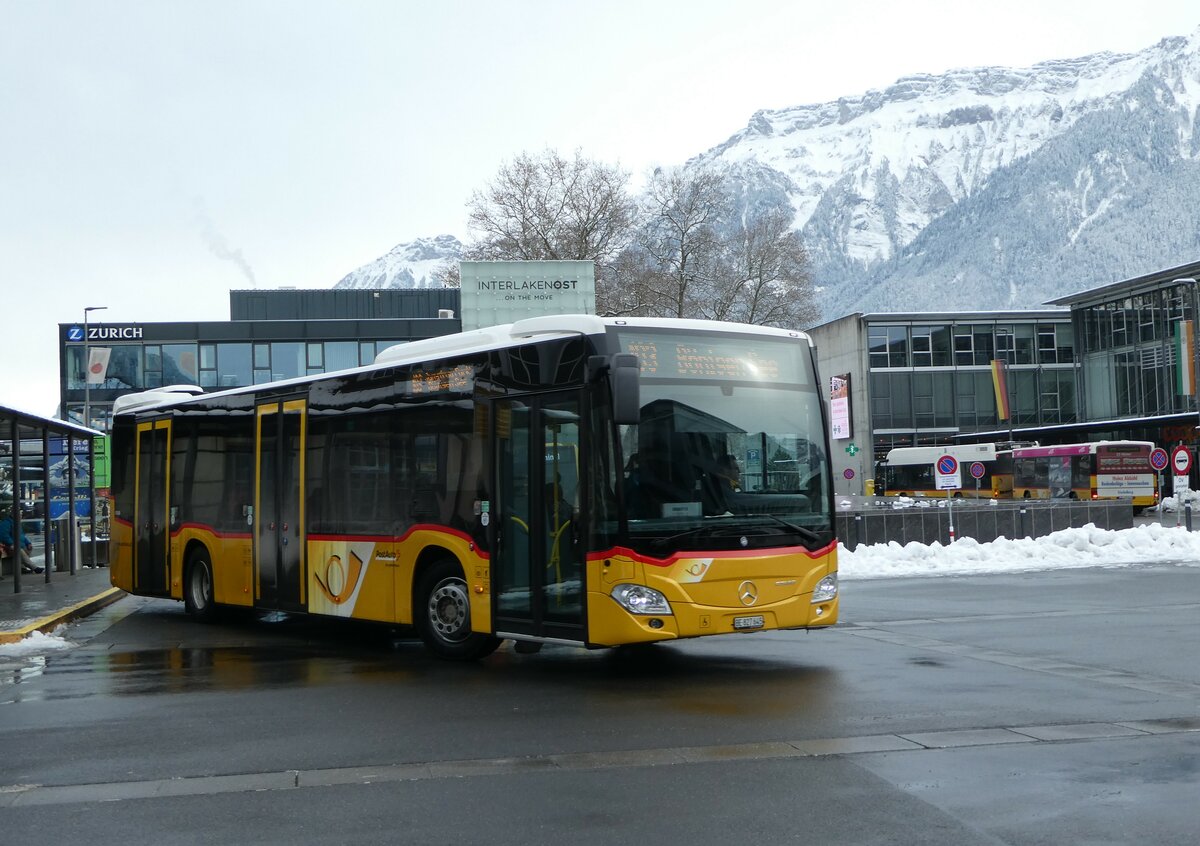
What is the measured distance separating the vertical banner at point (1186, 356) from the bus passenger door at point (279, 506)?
6183cm

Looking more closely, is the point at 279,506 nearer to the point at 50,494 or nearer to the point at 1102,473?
the point at 50,494

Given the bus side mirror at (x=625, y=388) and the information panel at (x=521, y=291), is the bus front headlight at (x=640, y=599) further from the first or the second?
the information panel at (x=521, y=291)

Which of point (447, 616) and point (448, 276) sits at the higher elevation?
point (448, 276)

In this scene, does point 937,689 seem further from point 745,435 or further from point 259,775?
point 259,775

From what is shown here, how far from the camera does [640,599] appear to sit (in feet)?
36.0

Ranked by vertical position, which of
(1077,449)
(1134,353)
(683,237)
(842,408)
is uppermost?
(683,237)

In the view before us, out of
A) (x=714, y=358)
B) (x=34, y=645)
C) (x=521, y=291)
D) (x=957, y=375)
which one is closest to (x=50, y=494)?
(x=521, y=291)

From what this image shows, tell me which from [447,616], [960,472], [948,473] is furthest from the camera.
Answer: [960,472]

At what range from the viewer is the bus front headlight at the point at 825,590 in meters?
11.9

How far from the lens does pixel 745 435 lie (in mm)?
11602

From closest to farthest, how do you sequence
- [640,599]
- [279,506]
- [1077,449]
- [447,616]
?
[640,599] → [447,616] → [279,506] → [1077,449]

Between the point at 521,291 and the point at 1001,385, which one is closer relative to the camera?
the point at 521,291

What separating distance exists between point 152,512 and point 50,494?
13.0 meters

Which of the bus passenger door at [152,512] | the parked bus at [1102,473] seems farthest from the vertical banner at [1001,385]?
the bus passenger door at [152,512]
